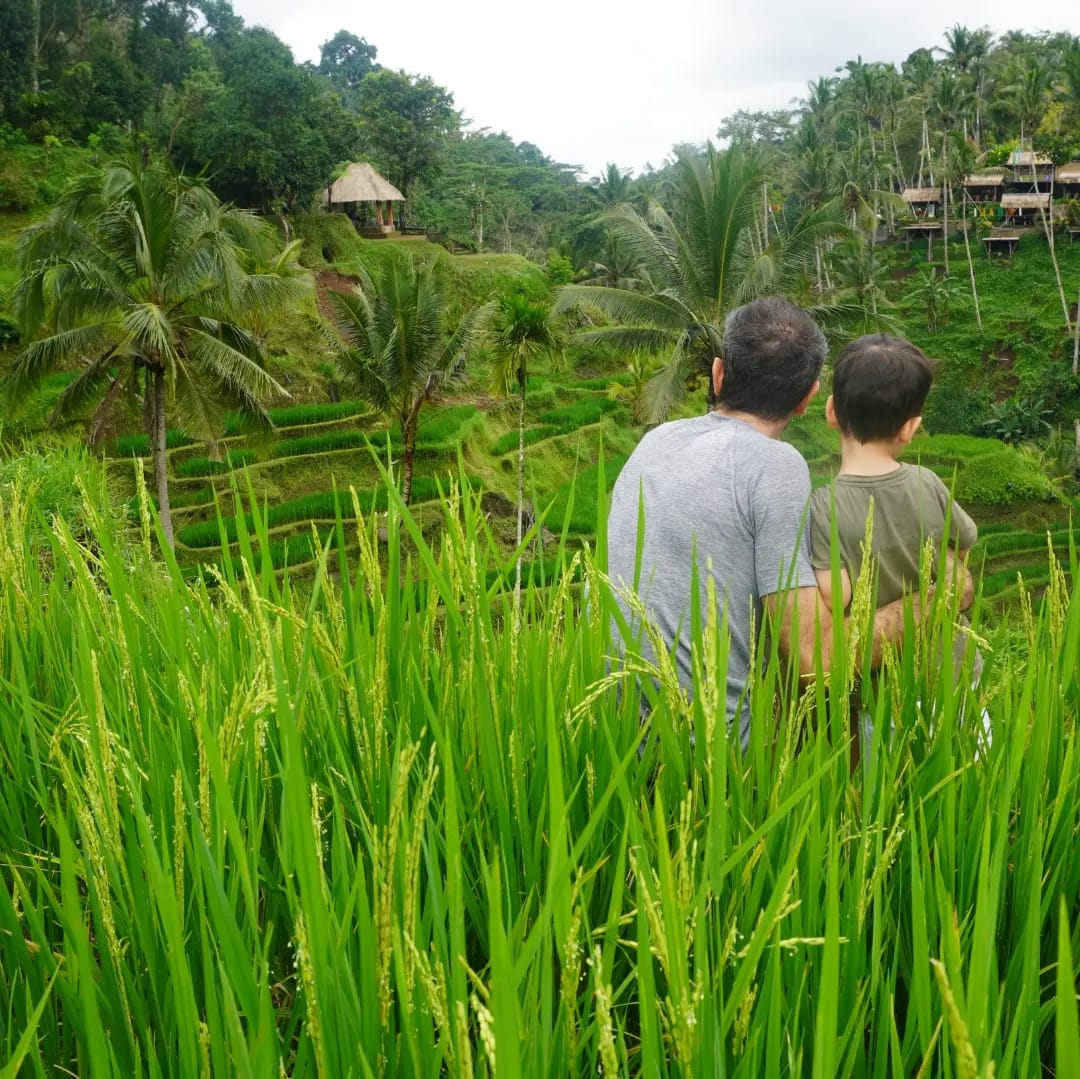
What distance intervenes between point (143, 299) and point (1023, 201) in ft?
141

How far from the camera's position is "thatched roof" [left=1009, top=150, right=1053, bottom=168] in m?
46.2

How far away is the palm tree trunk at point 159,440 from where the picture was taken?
17.3 meters

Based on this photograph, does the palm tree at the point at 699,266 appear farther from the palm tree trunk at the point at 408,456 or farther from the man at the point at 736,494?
the man at the point at 736,494

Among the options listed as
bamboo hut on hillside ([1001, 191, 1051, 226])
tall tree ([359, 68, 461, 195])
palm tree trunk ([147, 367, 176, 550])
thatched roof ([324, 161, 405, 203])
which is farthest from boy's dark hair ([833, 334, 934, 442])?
bamboo hut on hillside ([1001, 191, 1051, 226])

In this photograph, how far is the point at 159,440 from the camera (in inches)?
712

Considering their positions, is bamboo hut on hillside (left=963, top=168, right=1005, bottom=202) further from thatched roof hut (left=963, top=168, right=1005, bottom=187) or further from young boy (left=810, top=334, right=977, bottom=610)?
young boy (left=810, top=334, right=977, bottom=610)

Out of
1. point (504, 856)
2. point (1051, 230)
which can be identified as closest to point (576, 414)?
point (1051, 230)

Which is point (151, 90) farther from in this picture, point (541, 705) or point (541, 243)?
point (541, 705)

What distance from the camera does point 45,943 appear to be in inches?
27.4

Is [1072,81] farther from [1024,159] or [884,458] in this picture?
[884,458]

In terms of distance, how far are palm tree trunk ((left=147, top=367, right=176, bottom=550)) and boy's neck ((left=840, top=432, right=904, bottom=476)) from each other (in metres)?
16.2

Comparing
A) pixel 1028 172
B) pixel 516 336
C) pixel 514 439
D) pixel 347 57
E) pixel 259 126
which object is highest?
pixel 347 57

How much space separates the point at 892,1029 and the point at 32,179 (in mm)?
30992

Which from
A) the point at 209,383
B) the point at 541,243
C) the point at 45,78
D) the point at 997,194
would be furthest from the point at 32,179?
the point at 997,194
